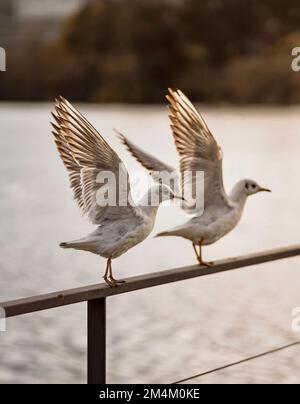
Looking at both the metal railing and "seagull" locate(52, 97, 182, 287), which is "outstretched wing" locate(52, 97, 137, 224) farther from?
the metal railing

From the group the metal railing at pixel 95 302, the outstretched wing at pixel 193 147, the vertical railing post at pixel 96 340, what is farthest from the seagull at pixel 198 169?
the vertical railing post at pixel 96 340

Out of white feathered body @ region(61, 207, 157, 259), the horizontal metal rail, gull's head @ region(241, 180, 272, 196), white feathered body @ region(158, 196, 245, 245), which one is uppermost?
gull's head @ region(241, 180, 272, 196)

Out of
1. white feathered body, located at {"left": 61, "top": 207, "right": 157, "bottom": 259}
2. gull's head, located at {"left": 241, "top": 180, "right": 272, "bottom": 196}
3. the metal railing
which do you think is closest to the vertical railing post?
the metal railing

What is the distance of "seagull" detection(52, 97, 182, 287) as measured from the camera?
163 cm

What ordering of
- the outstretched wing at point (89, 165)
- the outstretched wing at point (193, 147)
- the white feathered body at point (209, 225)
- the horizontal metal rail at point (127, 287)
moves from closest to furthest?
1. the horizontal metal rail at point (127, 287)
2. the outstretched wing at point (89, 165)
3. the outstretched wing at point (193, 147)
4. the white feathered body at point (209, 225)

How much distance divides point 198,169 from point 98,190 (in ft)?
1.24

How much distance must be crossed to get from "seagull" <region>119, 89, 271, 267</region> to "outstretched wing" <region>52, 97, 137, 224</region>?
19 centimetres

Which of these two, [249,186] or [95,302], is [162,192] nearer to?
[95,302]

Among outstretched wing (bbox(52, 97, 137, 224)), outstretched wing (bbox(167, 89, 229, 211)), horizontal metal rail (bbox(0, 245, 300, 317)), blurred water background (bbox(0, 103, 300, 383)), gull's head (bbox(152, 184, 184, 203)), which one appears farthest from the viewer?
blurred water background (bbox(0, 103, 300, 383))

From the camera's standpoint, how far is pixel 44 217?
9.52 meters

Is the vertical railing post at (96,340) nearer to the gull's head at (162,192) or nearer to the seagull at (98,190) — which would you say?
the seagull at (98,190)

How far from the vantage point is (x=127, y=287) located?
170cm

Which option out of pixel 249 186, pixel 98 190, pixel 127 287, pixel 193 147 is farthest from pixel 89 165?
pixel 249 186

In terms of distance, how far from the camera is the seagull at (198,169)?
6.28ft
